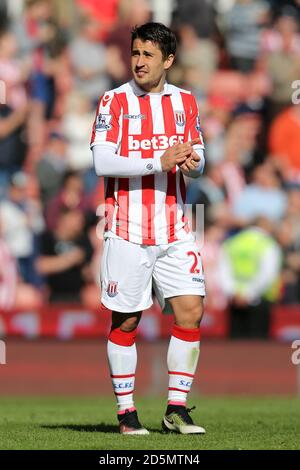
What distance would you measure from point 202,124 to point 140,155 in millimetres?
9295

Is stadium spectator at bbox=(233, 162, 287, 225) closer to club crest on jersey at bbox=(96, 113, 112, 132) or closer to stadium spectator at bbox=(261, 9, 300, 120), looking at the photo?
stadium spectator at bbox=(261, 9, 300, 120)

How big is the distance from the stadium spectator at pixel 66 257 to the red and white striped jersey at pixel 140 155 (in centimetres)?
797

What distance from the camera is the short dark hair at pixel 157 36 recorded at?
7.34 m

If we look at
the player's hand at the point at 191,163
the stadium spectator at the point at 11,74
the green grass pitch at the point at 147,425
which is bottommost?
the green grass pitch at the point at 147,425

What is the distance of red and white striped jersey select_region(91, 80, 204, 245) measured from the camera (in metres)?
7.35

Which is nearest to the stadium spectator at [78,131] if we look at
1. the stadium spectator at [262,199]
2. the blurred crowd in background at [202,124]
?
the blurred crowd in background at [202,124]

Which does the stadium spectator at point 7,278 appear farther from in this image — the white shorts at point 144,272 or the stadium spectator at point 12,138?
the white shorts at point 144,272

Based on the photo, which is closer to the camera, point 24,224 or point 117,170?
point 117,170

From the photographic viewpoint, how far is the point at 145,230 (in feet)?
24.2

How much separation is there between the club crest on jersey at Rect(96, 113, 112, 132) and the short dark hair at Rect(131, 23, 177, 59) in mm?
512

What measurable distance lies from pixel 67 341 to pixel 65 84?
3.65m
